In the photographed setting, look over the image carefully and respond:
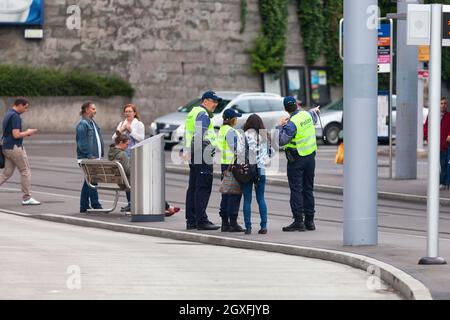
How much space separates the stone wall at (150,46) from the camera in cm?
4319

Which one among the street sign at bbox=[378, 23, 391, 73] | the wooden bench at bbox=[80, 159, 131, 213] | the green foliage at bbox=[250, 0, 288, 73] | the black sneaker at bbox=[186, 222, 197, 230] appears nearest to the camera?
the black sneaker at bbox=[186, 222, 197, 230]

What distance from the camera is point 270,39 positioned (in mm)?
46719

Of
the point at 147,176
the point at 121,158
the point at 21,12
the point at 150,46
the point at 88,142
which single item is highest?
the point at 21,12

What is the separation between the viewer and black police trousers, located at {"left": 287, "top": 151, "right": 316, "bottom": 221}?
17.4 m

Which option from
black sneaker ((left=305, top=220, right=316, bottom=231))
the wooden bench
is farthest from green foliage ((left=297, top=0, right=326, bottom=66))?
black sneaker ((left=305, top=220, right=316, bottom=231))

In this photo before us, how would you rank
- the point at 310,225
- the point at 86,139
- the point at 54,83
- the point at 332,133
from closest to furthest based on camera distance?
the point at 310,225
the point at 86,139
the point at 332,133
the point at 54,83

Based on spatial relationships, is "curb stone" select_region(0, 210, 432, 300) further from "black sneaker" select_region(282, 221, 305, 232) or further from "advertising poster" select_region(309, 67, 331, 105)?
"advertising poster" select_region(309, 67, 331, 105)

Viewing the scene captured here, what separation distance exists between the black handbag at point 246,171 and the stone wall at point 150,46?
2656 cm

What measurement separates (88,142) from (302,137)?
170 inches

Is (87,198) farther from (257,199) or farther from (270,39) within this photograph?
(270,39)

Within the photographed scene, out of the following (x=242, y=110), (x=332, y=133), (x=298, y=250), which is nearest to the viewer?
(x=298, y=250)

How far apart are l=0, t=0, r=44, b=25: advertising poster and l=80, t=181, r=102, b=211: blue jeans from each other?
22.4 metres

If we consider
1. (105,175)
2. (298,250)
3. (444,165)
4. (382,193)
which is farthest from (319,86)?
(298,250)
